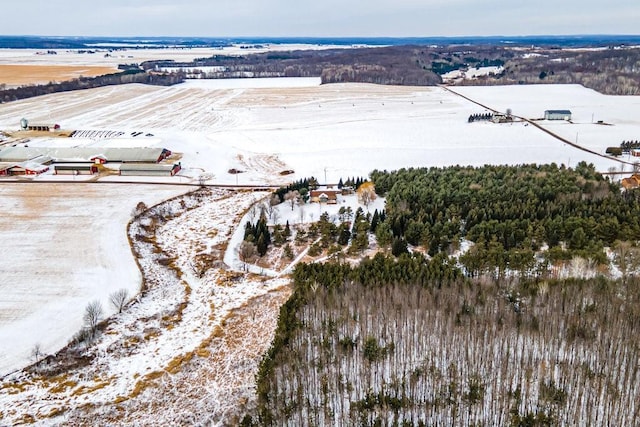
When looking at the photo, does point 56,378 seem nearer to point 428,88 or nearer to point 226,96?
point 226,96

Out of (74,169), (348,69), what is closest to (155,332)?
(74,169)

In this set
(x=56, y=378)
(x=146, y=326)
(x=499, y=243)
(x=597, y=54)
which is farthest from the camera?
(x=597, y=54)

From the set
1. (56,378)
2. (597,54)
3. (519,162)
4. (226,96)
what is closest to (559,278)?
(56,378)

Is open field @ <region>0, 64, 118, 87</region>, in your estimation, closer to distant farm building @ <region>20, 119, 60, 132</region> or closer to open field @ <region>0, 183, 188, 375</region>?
distant farm building @ <region>20, 119, 60, 132</region>

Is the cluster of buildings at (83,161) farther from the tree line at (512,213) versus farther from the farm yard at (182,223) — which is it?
the tree line at (512,213)

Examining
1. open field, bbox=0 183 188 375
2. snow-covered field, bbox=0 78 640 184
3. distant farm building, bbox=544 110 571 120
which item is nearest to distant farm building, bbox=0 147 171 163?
snow-covered field, bbox=0 78 640 184

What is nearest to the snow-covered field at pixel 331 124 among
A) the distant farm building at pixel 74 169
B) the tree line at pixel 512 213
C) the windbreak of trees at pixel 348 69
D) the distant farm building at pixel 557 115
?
the distant farm building at pixel 557 115

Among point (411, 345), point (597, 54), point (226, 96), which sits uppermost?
point (597, 54)
